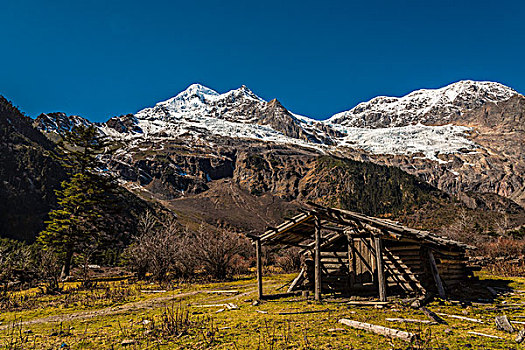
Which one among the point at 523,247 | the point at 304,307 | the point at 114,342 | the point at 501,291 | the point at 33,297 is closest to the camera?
the point at 114,342

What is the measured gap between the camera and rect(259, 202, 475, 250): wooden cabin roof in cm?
1218

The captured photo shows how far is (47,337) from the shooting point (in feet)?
30.5

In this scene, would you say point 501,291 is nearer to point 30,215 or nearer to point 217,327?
point 217,327

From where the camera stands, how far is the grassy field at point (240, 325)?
7.52 metres

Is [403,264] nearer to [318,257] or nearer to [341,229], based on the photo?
[341,229]

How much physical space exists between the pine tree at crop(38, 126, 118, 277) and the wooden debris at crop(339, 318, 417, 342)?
1017 inches

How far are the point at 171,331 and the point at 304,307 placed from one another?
5374 mm

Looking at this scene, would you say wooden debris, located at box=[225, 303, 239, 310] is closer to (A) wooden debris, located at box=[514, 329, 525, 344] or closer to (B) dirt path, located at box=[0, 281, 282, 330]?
(B) dirt path, located at box=[0, 281, 282, 330]

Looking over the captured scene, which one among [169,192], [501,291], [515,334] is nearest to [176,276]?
[501,291]

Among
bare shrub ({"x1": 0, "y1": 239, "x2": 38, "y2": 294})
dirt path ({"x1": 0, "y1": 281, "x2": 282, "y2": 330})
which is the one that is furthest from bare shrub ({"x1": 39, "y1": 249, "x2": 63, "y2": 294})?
dirt path ({"x1": 0, "y1": 281, "x2": 282, "y2": 330})

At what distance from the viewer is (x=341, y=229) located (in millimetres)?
15820

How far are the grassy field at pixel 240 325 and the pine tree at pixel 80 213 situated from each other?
14862 millimetres

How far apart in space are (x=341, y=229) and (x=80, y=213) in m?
26.9

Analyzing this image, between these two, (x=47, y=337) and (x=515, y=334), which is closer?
(x=515, y=334)
